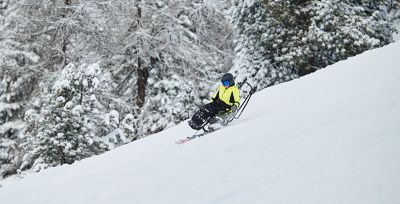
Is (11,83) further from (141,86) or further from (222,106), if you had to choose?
(222,106)

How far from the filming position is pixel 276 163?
17.9 feet

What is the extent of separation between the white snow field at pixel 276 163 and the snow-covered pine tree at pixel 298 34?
6950mm

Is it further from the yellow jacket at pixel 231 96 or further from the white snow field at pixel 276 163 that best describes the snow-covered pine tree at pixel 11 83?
the yellow jacket at pixel 231 96

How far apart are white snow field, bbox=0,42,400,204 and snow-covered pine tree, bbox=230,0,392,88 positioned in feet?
22.8

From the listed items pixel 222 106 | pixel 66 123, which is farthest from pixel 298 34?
pixel 66 123

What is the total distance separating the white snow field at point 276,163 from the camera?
4430mm

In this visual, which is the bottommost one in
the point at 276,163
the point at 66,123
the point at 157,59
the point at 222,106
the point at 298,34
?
the point at 157,59

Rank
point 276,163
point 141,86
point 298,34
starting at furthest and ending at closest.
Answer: point 141,86
point 298,34
point 276,163

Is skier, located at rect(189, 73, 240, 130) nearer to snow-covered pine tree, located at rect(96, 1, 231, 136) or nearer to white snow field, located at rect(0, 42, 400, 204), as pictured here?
white snow field, located at rect(0, 42, 400, 204)

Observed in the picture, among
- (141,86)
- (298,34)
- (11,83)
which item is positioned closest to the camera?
(298,34)

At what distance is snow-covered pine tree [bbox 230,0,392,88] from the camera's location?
1719cm

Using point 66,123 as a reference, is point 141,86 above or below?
below

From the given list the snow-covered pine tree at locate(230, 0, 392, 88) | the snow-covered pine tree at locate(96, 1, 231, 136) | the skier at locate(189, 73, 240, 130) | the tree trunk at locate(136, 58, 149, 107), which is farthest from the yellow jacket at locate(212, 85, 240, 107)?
the tree trunk at locate(136, 58, 149, 107)

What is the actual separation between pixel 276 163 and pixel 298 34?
12.8 m
